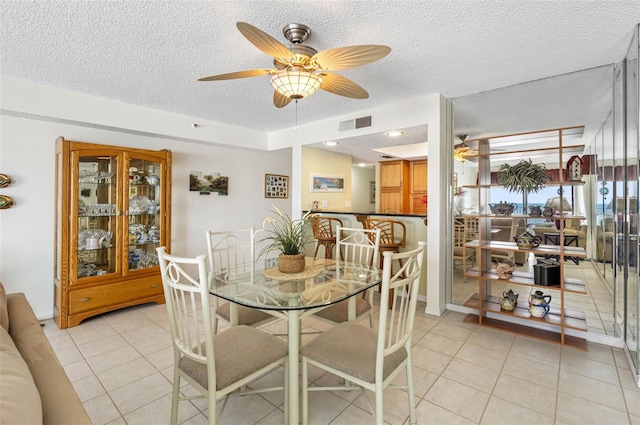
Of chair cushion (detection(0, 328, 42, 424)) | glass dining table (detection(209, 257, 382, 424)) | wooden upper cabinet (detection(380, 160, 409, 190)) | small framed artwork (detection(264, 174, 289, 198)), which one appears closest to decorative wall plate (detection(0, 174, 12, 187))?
glass dining table (detection(209, 257, 382, 424))

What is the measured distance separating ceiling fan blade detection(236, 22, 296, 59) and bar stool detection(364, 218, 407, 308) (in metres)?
2.27

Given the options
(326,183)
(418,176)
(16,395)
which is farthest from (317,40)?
(418,176)

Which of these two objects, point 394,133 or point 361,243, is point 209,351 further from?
point 394,133

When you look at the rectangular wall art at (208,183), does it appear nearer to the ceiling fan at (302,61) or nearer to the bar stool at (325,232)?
the bar stool at (325,232)

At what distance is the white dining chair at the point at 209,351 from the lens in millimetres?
1355

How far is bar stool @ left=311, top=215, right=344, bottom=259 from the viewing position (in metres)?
4.15

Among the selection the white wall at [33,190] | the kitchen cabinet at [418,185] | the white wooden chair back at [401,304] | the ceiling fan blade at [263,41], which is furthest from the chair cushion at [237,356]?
the kitchen cabinet at [418,185]

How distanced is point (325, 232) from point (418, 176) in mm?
2997

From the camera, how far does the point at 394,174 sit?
6262mm

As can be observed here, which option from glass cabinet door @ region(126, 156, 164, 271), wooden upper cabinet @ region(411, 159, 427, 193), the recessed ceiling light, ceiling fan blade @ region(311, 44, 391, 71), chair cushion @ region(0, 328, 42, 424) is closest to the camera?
chair cushion @ region(0, 328, 42, 424)

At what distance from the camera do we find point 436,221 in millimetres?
3236

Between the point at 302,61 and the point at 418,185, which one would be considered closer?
the point at 302,61

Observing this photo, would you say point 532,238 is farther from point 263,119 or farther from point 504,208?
point 263,119

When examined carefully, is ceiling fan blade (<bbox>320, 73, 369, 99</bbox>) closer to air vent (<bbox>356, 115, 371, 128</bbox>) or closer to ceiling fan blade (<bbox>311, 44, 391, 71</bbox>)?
ceiling fan blade (<bbox>311, 44, 391, 71</bbox>)
